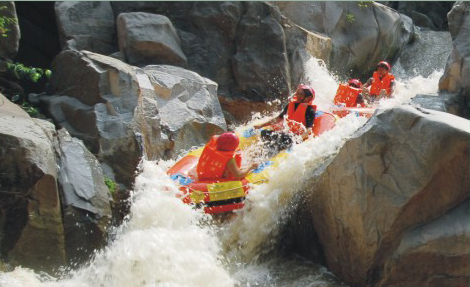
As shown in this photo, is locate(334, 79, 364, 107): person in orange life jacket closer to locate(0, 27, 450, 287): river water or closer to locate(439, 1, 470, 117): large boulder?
locate(439, 1, 470, 117): large boulder

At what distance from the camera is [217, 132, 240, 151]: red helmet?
587 centimetres

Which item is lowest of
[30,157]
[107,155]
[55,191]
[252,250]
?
[252,250]

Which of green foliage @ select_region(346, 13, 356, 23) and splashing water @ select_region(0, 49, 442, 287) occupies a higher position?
green foliage @ select_region(346, 13, 356, 23)

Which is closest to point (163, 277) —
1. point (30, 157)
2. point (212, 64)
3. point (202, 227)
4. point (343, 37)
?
point (202, 227)

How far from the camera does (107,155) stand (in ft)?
19.9

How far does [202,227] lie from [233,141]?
102 cm

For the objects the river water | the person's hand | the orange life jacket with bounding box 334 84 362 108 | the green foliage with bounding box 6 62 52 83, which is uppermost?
the green foliage with bounding box 6 62 52 83

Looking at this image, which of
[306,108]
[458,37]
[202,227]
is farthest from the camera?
[458,37]

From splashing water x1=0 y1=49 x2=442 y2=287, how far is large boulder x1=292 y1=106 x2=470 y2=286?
1.98 feet

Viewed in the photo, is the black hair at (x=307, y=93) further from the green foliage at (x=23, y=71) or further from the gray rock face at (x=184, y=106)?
the green foliage at (x=23, y=71)

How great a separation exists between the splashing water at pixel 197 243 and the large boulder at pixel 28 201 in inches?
7.5

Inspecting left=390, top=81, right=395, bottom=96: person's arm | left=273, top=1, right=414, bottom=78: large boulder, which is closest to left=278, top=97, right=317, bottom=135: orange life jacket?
left=390, top=81, right=395, bottom=96: person's arm

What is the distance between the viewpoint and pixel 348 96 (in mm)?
9531

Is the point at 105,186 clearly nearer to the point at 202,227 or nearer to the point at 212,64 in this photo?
the point at 202,227
